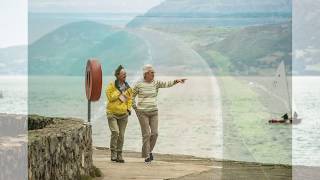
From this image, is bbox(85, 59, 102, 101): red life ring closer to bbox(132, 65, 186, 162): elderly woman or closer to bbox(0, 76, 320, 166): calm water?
bbox(132, 65, 186, 162): elderly woman

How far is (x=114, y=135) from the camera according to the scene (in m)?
15.5

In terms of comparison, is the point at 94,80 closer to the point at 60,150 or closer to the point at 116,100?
the point at 116,100

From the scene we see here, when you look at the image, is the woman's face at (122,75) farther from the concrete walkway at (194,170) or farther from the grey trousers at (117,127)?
the concrete walkway at (194,170)

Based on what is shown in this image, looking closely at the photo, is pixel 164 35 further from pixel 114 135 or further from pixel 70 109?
pixel 114 135

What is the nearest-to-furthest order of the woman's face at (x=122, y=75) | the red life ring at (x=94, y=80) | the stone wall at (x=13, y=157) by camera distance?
1. the stone wall at (x=13, y=157)
2. the woman's face at (x=122, y=75)
3. the red life ring at (x=94, y=80)

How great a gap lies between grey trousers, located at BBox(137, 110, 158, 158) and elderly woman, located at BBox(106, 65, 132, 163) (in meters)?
0.33

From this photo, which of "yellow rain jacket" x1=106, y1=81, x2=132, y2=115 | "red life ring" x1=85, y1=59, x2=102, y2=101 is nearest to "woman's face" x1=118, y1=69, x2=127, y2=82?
"yellow rain jacket" x1=106, y1=81, x2=132, y2=115

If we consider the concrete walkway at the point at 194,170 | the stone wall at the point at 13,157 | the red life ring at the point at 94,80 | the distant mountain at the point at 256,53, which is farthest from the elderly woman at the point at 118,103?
the distant mountain at the point at 256,53

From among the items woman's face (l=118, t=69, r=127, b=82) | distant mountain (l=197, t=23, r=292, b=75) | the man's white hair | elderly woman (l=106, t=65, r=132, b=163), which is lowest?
elderly woman (l=106, t=65, r=132, b=163)

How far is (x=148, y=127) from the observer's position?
618 inches

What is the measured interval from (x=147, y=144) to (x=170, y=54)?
2826 inches

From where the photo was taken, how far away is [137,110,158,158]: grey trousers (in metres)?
15.6

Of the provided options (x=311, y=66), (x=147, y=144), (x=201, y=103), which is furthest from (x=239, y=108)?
(x=147, y=144)

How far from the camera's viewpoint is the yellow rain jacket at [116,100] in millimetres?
15133
